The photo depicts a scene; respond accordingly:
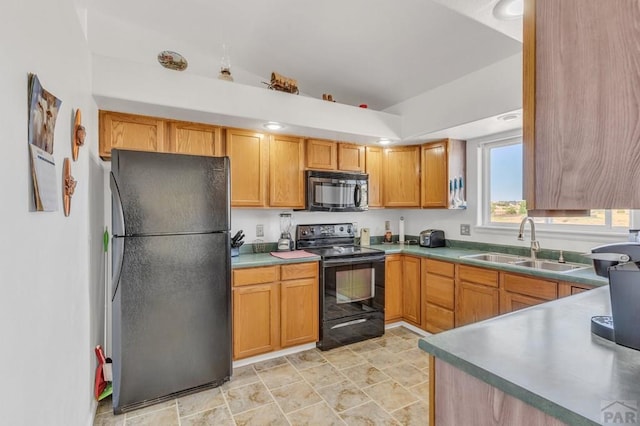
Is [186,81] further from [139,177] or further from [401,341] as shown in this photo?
[401,341]

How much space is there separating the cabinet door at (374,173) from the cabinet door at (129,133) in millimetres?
2172

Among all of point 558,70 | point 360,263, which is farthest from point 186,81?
point 558,70

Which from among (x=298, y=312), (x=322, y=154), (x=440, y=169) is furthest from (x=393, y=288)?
(x=322, y=154)

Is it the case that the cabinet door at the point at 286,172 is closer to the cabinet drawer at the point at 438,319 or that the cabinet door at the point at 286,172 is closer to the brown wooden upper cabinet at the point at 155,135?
the brown wooden upper cabinet at the point at 155,135

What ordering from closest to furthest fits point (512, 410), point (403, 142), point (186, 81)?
point (512, 410) → point (186, 81) → point (403, 142)

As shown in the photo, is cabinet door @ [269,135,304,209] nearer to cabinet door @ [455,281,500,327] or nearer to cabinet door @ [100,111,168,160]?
cabinet door @ [100,111,168,160]

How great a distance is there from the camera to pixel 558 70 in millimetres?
614

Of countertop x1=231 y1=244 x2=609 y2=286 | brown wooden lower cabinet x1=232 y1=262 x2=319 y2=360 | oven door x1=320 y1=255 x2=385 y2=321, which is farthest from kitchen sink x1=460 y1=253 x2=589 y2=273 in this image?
brown wooden lower cabinet x1=232 y1=262 x2=319 y2=360

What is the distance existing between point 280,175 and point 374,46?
1433 millimetres

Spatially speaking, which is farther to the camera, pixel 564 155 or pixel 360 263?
pixel 360 263

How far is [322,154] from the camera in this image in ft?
11.1

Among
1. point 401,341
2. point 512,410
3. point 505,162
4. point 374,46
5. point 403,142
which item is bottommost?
point 401,341

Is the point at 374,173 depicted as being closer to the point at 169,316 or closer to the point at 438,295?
the point at 438,295

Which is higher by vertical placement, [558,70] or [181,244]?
[558,70]
